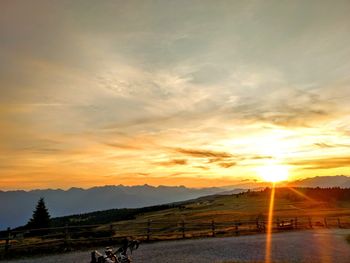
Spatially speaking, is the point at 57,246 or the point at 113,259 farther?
the point at 57,246

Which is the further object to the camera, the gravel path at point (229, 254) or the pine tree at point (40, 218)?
the pine tree at point (40, 218)

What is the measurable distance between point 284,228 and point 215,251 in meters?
30.6

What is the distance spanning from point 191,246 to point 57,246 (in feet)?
41.0

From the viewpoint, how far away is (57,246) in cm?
3525

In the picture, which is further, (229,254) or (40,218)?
(40,218)

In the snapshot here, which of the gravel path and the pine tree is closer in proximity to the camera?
the gravel path

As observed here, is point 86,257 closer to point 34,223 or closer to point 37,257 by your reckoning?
point 37,257

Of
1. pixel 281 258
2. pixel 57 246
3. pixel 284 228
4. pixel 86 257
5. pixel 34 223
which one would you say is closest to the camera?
pixel 281 258

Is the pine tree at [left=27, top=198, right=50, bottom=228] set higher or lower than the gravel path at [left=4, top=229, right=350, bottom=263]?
higher

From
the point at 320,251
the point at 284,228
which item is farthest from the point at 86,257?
the point at 284,228

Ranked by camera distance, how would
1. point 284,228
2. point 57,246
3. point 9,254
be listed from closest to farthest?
point 9,254, point 57,246, point 284,228

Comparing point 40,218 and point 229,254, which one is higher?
point 40,218

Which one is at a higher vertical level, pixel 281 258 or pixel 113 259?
pixel 113 259

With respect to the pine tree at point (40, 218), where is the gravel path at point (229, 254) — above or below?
below
